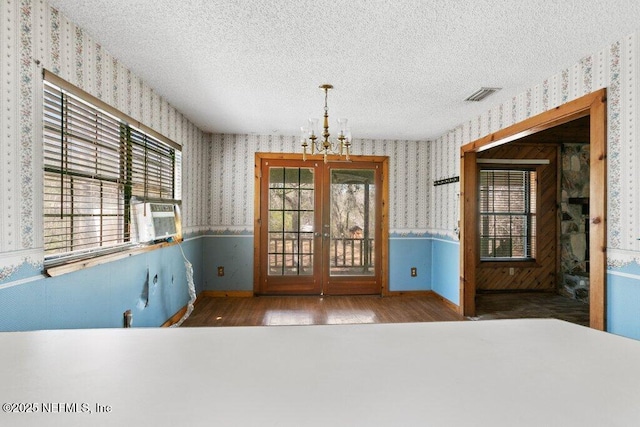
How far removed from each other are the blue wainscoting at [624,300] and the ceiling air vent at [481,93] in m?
1.68

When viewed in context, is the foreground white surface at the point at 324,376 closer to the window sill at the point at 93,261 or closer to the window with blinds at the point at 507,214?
the window sill at the point at 93,261

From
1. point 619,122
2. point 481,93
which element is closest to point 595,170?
point 619,122

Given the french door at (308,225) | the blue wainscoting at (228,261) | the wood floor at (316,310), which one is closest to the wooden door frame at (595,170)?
the wood floor at (316,310)

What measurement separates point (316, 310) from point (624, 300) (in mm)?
2901

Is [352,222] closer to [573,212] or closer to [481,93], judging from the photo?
[481,93]

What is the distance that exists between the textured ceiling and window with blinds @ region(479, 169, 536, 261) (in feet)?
7.36

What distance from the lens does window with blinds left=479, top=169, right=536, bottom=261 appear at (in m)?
5.25

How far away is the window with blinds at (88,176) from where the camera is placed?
6.07ft

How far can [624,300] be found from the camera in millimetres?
2111

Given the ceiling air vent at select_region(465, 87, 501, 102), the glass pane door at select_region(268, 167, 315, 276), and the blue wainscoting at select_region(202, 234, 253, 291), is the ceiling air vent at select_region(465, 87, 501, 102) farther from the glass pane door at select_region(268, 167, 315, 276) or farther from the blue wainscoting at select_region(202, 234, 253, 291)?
the blue wainscoting at select_region(202, 234, 253, 291)

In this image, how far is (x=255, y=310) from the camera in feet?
13.7

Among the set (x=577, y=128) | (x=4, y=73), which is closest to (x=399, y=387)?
(x=4, y=73)

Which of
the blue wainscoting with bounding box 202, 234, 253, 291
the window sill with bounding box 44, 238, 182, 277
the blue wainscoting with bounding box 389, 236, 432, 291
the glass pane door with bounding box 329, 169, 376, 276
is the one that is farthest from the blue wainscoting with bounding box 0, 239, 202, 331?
the blue wainscoting with bounding box 389, 236, 432, 291

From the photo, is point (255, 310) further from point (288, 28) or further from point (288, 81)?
point (288, 28)
